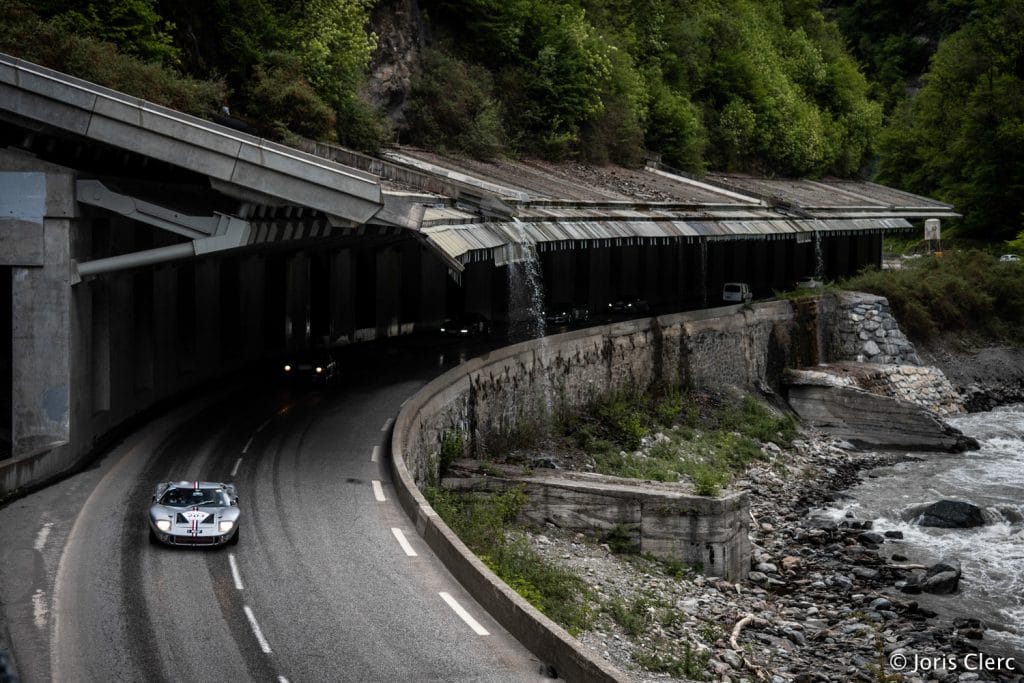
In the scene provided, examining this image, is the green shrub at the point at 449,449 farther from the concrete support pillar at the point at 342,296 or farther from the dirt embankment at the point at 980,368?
the dirt embankment at the point at 980,368

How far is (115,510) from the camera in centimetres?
2456

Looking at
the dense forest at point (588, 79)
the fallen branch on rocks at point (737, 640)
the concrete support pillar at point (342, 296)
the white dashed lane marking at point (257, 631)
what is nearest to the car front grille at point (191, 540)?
the white dashed lane marking at point (257, 631)

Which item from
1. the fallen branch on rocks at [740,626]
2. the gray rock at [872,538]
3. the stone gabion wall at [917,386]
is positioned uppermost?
the stone gabion wall at [917,386]

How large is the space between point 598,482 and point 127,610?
52.6ft

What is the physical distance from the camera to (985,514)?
Result: 39281 mm

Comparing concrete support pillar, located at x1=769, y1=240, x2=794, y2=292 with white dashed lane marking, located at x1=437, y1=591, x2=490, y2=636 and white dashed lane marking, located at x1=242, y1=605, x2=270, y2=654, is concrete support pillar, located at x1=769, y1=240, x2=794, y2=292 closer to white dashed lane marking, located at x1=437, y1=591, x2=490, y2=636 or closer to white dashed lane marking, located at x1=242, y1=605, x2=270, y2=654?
white dashed lane marking, located at x1=437, y1=591, x2=490, y2=636

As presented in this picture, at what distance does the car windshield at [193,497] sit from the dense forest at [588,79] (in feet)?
63.0

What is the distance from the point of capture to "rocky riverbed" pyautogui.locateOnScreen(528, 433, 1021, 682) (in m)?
24.5

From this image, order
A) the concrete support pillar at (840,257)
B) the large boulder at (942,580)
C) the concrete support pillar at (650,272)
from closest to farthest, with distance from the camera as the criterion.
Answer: the large boulder at (942,580) < the concrete support pillar at (650,272) < the concrete support pillar at (840,257)

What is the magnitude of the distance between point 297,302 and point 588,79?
97.1 ft

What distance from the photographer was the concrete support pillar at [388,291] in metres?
55.8

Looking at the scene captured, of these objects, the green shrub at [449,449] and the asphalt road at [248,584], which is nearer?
the asphalt road at [248,584]

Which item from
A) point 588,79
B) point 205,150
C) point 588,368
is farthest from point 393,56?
point 205,150

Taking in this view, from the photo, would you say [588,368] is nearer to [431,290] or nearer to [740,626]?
[431,290]
